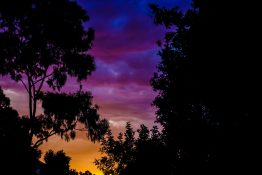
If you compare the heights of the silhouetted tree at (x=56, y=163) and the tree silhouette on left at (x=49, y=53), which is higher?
the tree silhouette on left at (x=49, y=53)

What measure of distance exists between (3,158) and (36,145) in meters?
6.73

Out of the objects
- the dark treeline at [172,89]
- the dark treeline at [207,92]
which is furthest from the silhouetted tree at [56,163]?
the dark treeline at [207,92]

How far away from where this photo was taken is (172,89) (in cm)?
2191

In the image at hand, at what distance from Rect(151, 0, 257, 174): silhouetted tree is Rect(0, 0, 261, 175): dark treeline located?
0.05m

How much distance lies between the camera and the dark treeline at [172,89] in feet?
55.0

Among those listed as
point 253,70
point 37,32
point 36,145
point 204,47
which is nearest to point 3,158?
point 36,145

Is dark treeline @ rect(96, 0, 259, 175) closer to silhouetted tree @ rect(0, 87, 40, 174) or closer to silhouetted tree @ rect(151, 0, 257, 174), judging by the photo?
silhouetted tree @ rect(151, 0, 257, 174)

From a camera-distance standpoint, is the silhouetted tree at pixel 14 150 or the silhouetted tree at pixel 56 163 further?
the silhouetted tree at pixel 56 163

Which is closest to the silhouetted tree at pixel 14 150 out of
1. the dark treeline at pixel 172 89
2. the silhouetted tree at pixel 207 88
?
the dark treeline at pixel 172 89

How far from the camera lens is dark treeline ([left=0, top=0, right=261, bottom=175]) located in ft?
55.0

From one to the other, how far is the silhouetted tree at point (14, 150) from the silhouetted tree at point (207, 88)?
29.5ft

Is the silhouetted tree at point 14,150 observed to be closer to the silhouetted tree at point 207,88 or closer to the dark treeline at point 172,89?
the dark treeline at point 172,89

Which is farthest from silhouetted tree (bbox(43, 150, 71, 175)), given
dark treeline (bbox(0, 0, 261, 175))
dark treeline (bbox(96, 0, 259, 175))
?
dark treeline (bbox(96, 0, 259, 175))

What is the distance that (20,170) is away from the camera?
733 inches
